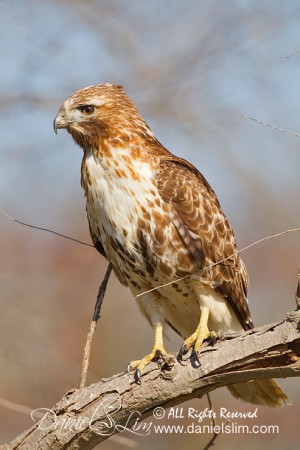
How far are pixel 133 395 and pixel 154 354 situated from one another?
0.70m

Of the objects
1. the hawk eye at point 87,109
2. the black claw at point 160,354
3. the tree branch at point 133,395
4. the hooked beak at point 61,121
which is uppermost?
the hawk eye at point 87,109

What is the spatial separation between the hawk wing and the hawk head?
0.36 m

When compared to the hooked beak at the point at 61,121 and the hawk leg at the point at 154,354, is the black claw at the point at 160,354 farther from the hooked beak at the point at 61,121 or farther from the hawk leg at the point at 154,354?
the hooked beak at the point at 61,121

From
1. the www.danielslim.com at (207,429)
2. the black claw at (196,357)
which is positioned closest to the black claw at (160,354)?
the black claw at (196,357)

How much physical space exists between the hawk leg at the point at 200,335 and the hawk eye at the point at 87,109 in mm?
1527

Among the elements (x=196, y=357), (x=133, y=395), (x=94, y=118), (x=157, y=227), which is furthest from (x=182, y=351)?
(x=94, y=118)

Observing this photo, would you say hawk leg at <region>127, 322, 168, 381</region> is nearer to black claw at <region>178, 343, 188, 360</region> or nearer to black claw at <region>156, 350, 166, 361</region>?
black claw at <region>156, 350, 166, 361</region>

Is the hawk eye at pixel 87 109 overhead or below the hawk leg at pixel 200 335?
overhead

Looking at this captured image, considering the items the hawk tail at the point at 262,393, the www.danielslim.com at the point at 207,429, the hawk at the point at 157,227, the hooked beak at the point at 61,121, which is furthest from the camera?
the www.danielslim.com at the point at 207,429

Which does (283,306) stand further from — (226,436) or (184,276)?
(184,276)

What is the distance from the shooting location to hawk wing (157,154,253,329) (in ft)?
18.4

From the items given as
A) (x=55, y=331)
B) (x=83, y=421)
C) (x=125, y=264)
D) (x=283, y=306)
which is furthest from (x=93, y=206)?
(x=283, y=306)

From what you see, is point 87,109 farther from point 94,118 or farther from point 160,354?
point 160,354

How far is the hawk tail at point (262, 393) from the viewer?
5672 mm
